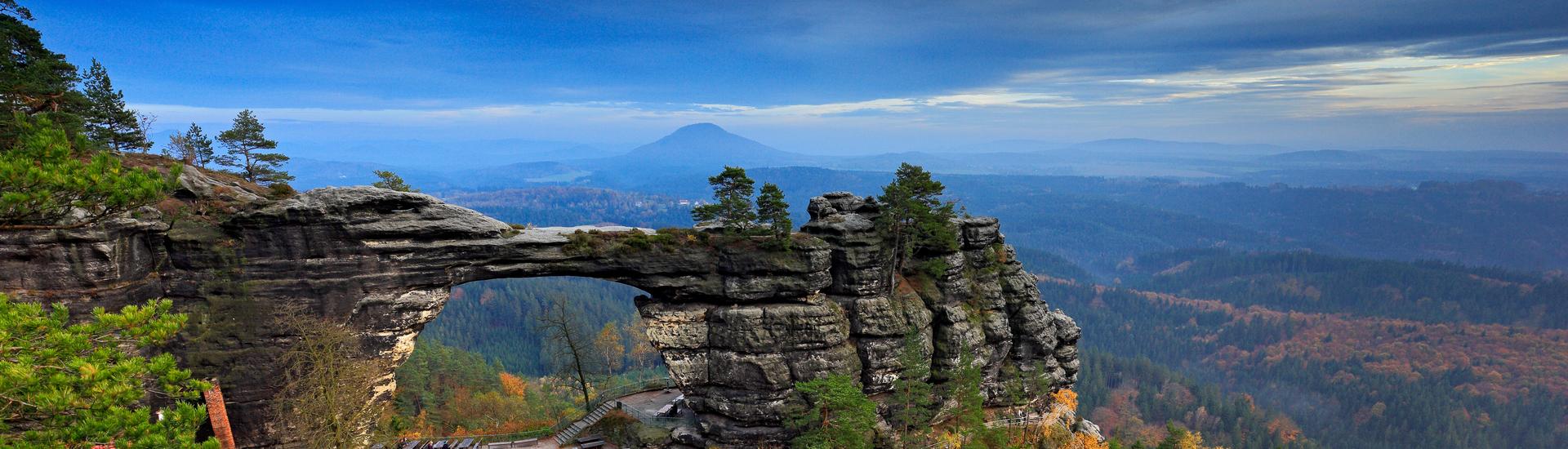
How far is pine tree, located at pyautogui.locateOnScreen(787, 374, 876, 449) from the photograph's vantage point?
92.3ft

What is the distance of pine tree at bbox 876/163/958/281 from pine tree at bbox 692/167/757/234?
23.7ft

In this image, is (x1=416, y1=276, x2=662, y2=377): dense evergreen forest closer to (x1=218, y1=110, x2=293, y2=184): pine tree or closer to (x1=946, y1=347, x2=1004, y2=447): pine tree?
(x1=218, y1=110, x2=293, y2=184): pine tree

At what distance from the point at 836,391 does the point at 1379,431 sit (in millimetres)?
158227

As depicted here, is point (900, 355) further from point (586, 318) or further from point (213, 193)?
point (586, 318)

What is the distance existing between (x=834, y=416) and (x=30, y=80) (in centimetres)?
3647

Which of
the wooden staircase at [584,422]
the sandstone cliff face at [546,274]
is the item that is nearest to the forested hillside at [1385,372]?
the sandstone cliff face at [546,274]

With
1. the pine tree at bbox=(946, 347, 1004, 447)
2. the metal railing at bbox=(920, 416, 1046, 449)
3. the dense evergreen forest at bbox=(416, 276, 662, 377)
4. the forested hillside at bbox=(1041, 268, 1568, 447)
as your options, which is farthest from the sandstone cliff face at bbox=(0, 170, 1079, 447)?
the forested hillside at bbox=(1041, 268, 1568, 447)

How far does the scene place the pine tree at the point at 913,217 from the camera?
32938 millimetres

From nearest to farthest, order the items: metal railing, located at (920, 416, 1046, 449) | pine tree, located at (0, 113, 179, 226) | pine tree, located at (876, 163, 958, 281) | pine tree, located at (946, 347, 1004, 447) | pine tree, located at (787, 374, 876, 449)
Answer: pine tree, located at (0, 113, 179, 226)
pine tree, located at (787, 374, 876, 449)
pine tree, located at (946, 347, 1004, 447)
pine tree, located at (876, 163, 958, 281)
metal railing, located at (920, 416, 1046, 449)

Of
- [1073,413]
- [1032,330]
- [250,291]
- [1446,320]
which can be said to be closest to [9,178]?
[250,291]

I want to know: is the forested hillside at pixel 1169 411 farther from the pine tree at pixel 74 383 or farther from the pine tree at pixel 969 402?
the pine tree at pixel 74 383

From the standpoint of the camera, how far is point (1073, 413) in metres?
40.2

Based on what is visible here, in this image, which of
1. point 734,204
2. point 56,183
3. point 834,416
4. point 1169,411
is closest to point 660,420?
point 834,416

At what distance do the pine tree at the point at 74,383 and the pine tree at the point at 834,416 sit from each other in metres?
21.5
